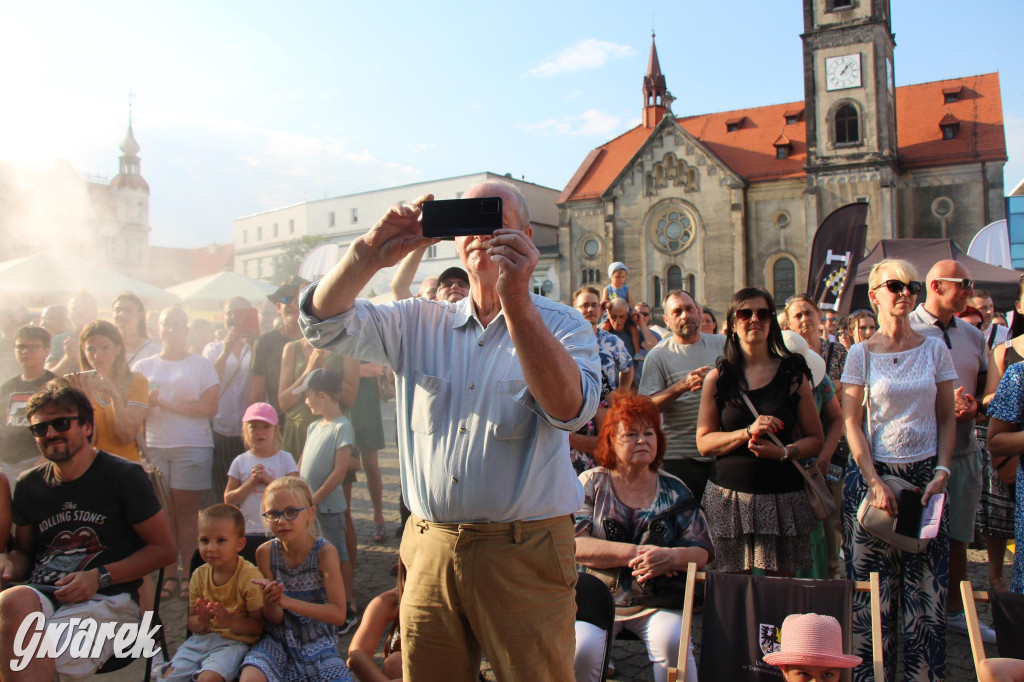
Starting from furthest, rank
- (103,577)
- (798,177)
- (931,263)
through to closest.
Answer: (798,177) < (931,263) < (103,577)

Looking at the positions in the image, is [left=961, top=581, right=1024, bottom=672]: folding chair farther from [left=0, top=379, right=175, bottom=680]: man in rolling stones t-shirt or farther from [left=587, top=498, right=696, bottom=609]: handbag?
[left=0, top=379, right=175, bottom=680]: man in rolling stones t-shirt

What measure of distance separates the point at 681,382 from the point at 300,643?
119 inches

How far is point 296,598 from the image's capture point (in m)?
3.80

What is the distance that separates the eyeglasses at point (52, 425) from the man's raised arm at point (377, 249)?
2426 millimetres

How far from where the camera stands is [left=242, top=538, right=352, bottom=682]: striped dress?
3519 mm

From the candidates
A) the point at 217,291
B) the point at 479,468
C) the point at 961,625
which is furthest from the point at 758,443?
the point at 217,291

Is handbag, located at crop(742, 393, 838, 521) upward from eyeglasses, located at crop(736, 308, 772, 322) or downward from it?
downward

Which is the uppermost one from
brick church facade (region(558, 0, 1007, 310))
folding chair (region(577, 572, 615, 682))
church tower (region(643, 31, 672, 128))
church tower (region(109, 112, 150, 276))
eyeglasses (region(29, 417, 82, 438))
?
church tower (region(643, 31, 672, 128))

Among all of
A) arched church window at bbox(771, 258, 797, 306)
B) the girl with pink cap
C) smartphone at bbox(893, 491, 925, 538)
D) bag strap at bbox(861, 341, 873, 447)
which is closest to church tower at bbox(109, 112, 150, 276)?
the girl with pink cap

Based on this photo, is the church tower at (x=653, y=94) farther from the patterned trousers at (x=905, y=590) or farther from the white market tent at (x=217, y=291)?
the patterned trousers at (x=905, y=590)

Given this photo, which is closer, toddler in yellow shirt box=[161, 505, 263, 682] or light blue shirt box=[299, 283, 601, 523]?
light blue shirt box=[299, 283, 601, 523]

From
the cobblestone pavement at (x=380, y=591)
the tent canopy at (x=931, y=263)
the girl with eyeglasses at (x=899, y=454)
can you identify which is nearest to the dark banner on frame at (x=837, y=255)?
the tent canopy at (x=931, y=263)

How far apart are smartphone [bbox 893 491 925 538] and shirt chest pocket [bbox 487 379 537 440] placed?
2.68 m

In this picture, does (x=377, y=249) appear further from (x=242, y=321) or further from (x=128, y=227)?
(x=128, y=227)
